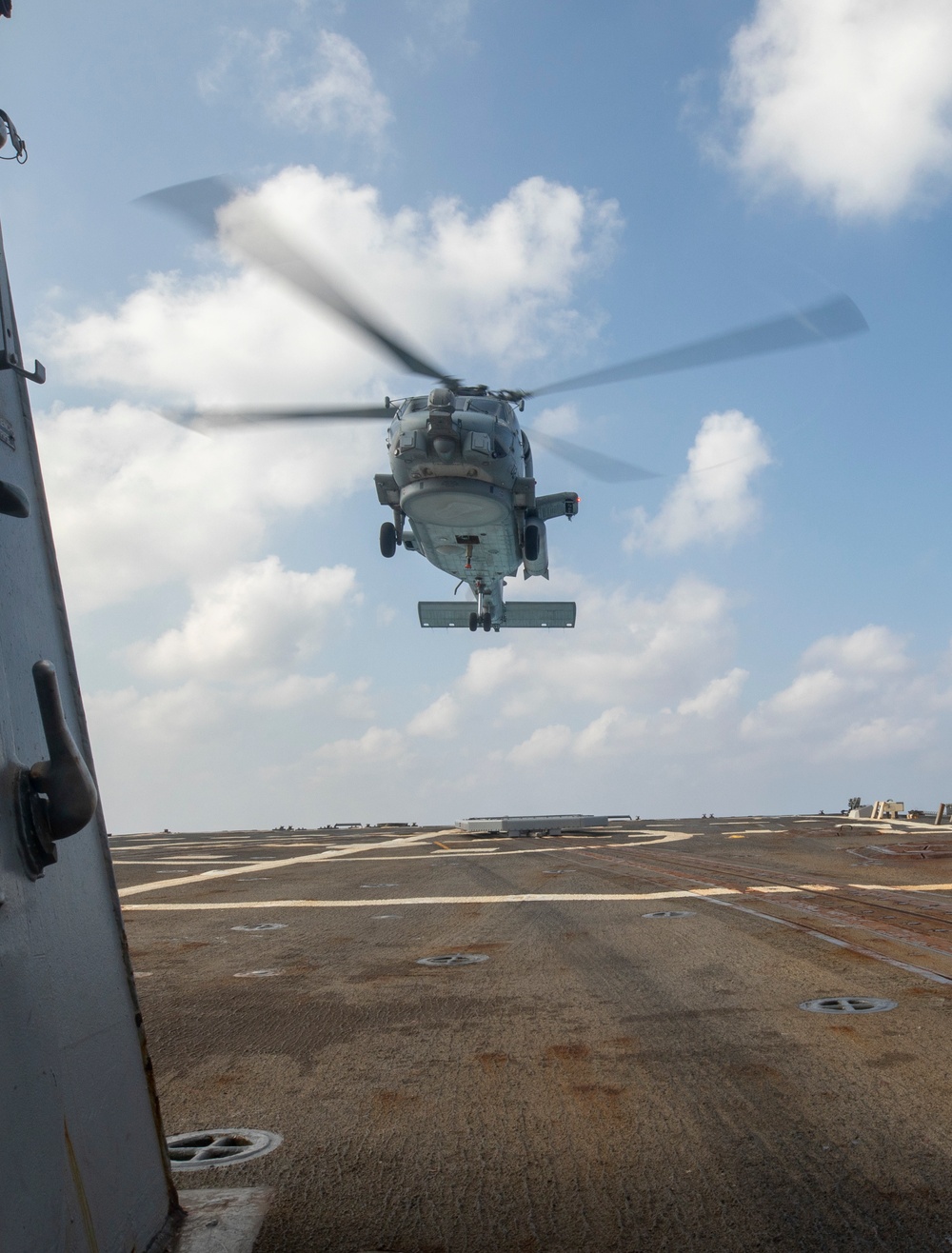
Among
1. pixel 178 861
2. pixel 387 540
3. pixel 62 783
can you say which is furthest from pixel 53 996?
pixel 387 540

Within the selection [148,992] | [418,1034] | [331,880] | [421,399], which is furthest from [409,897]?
[421,399]

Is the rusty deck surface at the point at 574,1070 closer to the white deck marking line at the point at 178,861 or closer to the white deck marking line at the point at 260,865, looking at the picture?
the white deck marking line at the point at 260,865

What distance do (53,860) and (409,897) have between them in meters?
8.87

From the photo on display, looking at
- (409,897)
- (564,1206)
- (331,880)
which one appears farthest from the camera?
(331,880)

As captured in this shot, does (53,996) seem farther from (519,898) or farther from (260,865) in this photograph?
(260,865)

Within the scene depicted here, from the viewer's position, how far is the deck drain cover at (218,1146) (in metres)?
2.90

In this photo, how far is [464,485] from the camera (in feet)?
57.9

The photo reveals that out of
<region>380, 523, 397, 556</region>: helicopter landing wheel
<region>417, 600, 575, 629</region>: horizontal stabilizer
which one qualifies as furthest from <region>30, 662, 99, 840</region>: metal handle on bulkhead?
<region>417, 600, 575, 629</region>: horizontal stabilizer

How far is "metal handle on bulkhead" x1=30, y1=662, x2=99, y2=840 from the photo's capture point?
181cm

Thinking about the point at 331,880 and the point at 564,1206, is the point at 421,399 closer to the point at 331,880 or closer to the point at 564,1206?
the point at 331,880

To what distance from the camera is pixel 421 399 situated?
1784 cm

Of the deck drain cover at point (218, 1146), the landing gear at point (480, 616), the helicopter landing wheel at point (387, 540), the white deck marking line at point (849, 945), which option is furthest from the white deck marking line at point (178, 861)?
the deck drain cover at point (218, 1146)

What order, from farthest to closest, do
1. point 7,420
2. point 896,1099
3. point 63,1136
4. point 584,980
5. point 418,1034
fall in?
1. point 584,980
2. point 418,1034
3. point 896,1099
4. point 7,420
5. point 63,1136

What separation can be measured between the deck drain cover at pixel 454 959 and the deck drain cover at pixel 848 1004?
2467 mm
